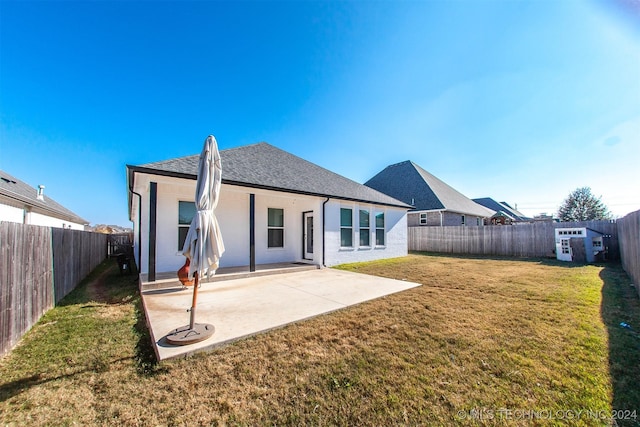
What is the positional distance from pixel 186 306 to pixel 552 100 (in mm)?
13190

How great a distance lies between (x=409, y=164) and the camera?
2378cm

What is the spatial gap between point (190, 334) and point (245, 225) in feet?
20.8

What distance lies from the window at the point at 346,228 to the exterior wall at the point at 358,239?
16cm

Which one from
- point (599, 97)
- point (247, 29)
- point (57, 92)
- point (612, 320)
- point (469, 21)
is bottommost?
point (612, 320)

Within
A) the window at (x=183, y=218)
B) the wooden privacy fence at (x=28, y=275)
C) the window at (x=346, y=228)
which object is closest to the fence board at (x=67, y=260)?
the wooden privacy fence at (x=28, y=275)

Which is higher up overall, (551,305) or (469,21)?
(469,21)

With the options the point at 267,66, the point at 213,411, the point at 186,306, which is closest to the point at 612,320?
the point at 213,411

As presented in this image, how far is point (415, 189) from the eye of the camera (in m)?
21.4

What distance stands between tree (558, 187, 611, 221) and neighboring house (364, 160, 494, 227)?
16.8 m

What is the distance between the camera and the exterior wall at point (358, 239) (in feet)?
33.3

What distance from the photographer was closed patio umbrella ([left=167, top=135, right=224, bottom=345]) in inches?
133

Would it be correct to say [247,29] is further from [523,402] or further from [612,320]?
[612,320]

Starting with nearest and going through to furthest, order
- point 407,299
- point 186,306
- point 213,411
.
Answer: point 213,411
point 186,306
point 407,299

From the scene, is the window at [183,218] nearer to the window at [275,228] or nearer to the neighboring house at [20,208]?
the window at [275,228]
